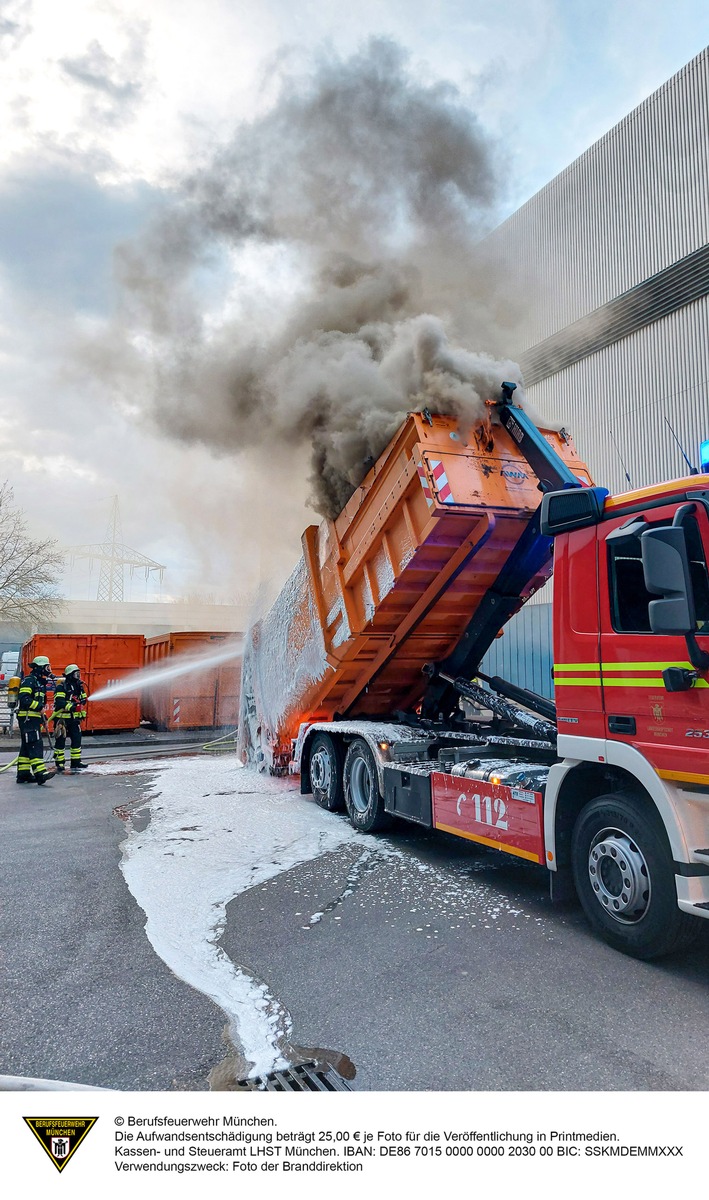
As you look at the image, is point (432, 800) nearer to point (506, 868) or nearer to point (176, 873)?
point (506, 868)

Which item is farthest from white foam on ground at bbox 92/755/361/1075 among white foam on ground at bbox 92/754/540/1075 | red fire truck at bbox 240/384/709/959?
red fire truck at bbox 240/384/709/959

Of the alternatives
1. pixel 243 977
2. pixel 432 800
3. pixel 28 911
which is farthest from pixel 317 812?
pixel 243 977

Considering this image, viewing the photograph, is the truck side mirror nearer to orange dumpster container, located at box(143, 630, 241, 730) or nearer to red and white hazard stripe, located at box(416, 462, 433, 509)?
red and white hazard stripe, located at box(416, 462, 433, 509)

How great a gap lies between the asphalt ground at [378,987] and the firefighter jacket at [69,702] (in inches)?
238

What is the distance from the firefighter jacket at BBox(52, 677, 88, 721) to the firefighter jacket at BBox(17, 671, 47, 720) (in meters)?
1.03

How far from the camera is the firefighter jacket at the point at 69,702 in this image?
11.3 meters

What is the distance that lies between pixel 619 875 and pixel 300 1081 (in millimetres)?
1963

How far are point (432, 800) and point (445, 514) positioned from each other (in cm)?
217

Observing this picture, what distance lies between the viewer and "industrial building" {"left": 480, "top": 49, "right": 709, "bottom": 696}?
12.1 m

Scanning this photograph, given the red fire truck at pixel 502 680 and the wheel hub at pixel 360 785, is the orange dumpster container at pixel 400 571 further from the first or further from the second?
the wheel hub at pixel 360 785

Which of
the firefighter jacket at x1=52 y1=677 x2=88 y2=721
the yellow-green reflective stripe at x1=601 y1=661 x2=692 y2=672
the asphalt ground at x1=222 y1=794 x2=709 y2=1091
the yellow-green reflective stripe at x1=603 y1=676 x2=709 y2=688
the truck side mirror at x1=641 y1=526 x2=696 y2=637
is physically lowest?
the asphalt ground at x1=222 y1=794 x2=709 y2=1091

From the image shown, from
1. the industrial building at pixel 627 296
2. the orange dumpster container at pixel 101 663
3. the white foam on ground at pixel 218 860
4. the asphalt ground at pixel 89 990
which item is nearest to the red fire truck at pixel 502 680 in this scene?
the white foam on ground at pixel 218 860
